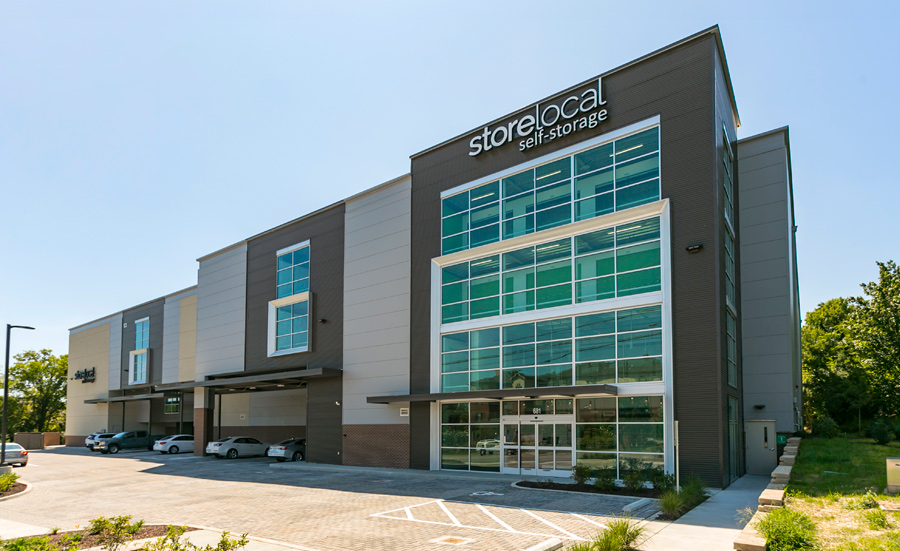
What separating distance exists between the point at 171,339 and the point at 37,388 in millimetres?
41957

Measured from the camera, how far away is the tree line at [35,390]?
76375 mm

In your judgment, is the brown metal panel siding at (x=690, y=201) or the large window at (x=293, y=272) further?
the large window at (x=293, y=272)

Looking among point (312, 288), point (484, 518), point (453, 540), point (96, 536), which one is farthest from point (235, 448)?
point (453, 540)

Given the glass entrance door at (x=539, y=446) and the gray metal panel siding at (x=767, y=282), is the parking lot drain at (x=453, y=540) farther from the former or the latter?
the gray metal panel siding at (x=767, y=282)

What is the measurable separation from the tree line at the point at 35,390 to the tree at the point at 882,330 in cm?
8046

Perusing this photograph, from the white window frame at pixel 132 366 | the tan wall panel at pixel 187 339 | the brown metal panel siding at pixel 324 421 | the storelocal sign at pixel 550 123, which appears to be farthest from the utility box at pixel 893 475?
the white window frame at pixel 132 366

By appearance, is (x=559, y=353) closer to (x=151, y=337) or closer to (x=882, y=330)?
(x=882, y=330)

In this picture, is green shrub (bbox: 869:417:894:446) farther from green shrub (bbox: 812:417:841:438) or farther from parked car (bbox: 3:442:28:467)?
parked car (bbox: 3:442:28:467)

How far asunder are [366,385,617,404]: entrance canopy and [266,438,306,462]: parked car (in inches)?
329

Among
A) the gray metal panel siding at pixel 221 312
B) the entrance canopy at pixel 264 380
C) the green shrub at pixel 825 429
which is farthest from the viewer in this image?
the gray metal panel siding at pixel 221 312

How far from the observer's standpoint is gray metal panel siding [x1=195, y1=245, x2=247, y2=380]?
38906mm

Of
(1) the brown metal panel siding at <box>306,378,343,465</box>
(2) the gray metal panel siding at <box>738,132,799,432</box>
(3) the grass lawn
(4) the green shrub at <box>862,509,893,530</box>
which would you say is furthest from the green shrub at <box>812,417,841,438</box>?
(1) the brown metal panel siding at <box>306,378,343,465</box>

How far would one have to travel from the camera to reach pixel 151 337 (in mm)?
51438

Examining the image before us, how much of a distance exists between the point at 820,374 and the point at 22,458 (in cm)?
5033
